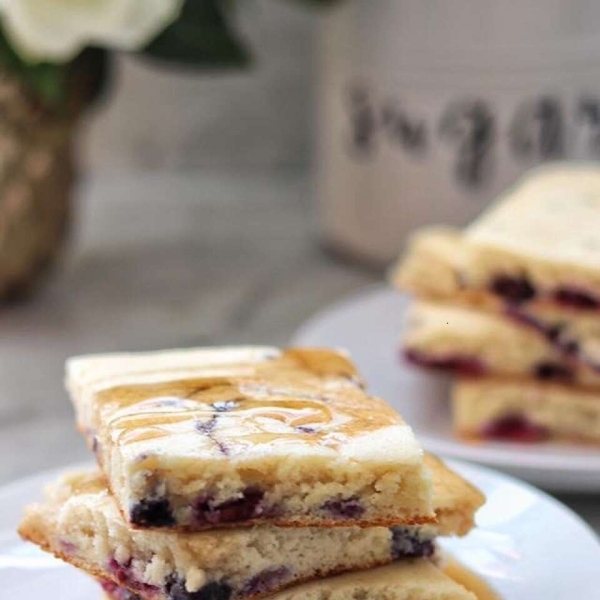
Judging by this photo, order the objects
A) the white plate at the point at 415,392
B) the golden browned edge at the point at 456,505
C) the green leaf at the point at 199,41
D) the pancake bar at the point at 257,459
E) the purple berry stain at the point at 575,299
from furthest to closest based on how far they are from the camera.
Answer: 1. the green leaf at the point at 199,41
2. the purple berry stain at the point at 575,299
3. the white plate at the point at 415,392
4. the golden browned edge at the point at 456,505
5. the pancake bar at the point at 257,459

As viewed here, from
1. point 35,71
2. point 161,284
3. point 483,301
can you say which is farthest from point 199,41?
point 483,301

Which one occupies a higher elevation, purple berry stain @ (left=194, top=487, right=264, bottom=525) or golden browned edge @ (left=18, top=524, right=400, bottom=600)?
purple berry stain @ (left=194, top=487, right=264, bottom=525)

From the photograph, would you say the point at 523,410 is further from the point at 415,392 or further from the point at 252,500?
the point at 252,500

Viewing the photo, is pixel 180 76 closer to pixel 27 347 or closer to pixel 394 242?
pixel 394 242

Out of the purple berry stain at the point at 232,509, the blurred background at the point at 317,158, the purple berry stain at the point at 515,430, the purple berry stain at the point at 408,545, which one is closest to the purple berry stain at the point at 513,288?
the purple berry stain at the point at 515,430

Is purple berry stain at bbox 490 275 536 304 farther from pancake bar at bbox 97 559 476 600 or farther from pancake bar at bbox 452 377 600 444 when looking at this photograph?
pancake bar at bbox 97 559 476 600

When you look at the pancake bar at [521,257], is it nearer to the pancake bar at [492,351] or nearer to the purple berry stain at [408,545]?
the pancake bar at [492,351]

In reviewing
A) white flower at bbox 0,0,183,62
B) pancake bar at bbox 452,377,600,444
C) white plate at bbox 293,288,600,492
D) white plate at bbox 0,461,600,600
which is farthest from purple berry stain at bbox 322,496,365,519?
white flower at bbox 0,0,183,62
